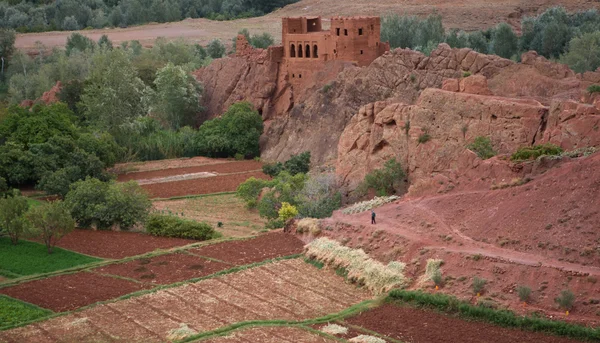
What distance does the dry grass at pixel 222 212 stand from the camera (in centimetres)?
4509

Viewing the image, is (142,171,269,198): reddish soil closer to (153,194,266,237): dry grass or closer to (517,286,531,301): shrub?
(153,194,266,237): dry grass

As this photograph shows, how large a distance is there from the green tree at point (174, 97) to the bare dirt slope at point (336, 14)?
34863mm

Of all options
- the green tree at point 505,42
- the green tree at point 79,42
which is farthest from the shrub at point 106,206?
the green tree at point 79,42

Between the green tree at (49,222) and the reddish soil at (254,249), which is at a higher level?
the green tree at (49,222)

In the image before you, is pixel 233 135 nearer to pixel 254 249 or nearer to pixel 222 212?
pixel 222 212

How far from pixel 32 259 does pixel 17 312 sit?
7118 millimetres

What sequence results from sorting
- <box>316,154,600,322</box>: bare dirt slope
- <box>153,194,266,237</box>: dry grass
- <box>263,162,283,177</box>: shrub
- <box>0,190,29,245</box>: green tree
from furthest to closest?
<box>263,162,283,177</box>: shrub
<box>153,194,266,237</box>: dry grass
<box>0,190,29,245</box>: green tree
<box>316,154,600,322</box>: bare dirt slope

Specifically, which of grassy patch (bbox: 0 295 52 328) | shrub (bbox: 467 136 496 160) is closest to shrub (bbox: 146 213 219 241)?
grassy patch (bbox: 0 295 52 328)

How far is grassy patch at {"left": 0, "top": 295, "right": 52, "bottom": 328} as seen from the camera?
31.2m

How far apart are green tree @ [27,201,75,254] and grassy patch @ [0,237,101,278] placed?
0.55 m

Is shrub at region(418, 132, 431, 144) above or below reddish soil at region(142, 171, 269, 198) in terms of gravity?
above

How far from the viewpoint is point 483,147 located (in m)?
40.5

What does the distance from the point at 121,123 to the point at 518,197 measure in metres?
33.6

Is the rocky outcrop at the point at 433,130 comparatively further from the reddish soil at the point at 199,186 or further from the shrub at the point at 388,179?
the reddish soil at the point at 199,186
